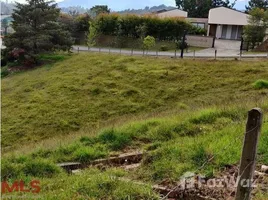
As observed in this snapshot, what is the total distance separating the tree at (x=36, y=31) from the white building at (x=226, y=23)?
18.7 metres

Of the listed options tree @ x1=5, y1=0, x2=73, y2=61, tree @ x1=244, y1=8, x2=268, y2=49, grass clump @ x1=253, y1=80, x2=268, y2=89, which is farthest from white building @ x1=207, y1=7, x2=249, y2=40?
grass clump @ x1=253, y1=80, x2=268, y2=89

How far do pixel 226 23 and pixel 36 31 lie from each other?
21.1 metres

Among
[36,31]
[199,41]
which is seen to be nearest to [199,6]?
[199,41]

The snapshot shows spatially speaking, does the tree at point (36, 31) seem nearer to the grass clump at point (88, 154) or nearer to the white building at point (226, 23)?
the grass clump at point (88, 154)

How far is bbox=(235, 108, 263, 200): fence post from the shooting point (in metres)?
2.25

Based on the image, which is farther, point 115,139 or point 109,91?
point 109,91

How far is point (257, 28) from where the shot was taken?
80.0 feet

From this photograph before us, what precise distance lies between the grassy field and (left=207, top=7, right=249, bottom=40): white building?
19.0m

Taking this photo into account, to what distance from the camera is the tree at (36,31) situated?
19.8m

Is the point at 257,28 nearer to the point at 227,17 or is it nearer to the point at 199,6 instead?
the point at 227,17

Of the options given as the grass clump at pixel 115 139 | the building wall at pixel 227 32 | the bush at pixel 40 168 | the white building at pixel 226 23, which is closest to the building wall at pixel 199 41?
the white building at pixel 226 23

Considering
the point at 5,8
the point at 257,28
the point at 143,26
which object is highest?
the point at 257,28

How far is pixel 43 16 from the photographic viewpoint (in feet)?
67.3

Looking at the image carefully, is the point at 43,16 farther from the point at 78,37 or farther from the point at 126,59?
the point at 78,37
